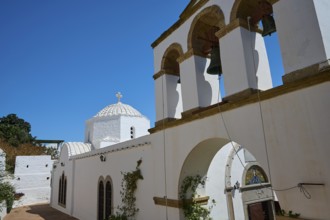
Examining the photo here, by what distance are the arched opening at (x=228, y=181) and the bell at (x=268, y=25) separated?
244cm

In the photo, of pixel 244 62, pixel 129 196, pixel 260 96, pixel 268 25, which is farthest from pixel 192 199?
pixel 268 25

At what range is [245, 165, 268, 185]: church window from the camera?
8.01m

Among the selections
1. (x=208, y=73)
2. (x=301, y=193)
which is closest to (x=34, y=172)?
(x=208, y=73)

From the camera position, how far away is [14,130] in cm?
3145

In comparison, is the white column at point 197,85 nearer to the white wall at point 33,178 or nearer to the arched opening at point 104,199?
the arched opening at point 104,199

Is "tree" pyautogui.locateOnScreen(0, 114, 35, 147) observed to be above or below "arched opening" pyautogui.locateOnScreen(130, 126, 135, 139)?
above

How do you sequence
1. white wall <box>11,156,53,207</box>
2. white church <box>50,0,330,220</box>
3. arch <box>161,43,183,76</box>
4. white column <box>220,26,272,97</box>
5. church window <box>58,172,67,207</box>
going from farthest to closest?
white wall <box>11,156,53,207</box>
church window <box>58,172,67,207</box>
arch <box>161,43,183,76</box>
white column <box>220,26,272,97</box>
white church <box>50,0,330,220</box>

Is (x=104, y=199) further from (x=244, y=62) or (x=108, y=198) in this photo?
(x=244, y=62)

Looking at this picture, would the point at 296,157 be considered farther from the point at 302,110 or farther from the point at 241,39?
the point at 241,39

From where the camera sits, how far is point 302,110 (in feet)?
10.2

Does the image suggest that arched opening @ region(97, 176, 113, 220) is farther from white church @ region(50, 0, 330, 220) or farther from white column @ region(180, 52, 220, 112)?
white column @ region(180, 52, 220, 112)

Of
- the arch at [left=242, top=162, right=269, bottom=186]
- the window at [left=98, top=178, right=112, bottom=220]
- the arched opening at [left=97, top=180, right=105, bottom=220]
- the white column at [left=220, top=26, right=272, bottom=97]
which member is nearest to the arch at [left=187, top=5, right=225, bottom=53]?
the white column at [left=220, top=26, right=272, bottom=97]

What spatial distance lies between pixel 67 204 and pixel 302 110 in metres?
14.0

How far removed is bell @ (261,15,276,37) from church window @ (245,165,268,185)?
521cm
